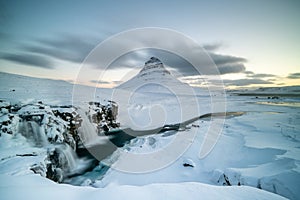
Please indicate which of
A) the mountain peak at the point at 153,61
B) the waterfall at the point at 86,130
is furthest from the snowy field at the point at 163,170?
the mountain peak at the point at 153,61

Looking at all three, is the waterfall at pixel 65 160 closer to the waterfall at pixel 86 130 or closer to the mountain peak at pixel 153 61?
the waterfall at pixel 86 130

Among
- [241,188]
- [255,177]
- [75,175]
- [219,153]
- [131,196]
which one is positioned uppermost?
[131,196]

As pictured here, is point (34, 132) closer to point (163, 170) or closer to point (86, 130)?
point (86, 130)

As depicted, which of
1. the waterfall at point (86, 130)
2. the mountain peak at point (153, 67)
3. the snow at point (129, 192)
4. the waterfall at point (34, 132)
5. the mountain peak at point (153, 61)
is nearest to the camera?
the snow at point (129, 192)

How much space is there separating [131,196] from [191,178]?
18.2 feet

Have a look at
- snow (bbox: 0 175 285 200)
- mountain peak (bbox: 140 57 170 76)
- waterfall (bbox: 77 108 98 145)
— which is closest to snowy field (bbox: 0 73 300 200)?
snow (bbox: 0 175 285 200)

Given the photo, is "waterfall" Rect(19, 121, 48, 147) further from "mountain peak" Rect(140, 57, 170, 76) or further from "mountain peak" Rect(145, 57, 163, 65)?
"mountain peak" Rect(145, 57, 163, 65)

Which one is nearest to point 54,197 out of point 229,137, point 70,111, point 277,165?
point 277,165

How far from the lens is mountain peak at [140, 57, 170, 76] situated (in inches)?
3459

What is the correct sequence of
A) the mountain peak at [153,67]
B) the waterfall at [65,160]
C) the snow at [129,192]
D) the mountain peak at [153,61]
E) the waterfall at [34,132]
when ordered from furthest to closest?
the mountain peak at [153,61]
the mountain peak at [153,67]
the waterfall at [34,132]
the waterfall at [65,160]
the snow at [129,192]

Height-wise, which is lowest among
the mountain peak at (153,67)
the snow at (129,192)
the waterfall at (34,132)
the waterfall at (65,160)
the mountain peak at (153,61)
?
the waterfall at (65,160)

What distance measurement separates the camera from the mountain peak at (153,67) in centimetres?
8786

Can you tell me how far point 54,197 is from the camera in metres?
2.34

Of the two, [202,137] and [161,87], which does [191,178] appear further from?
[161,87]
